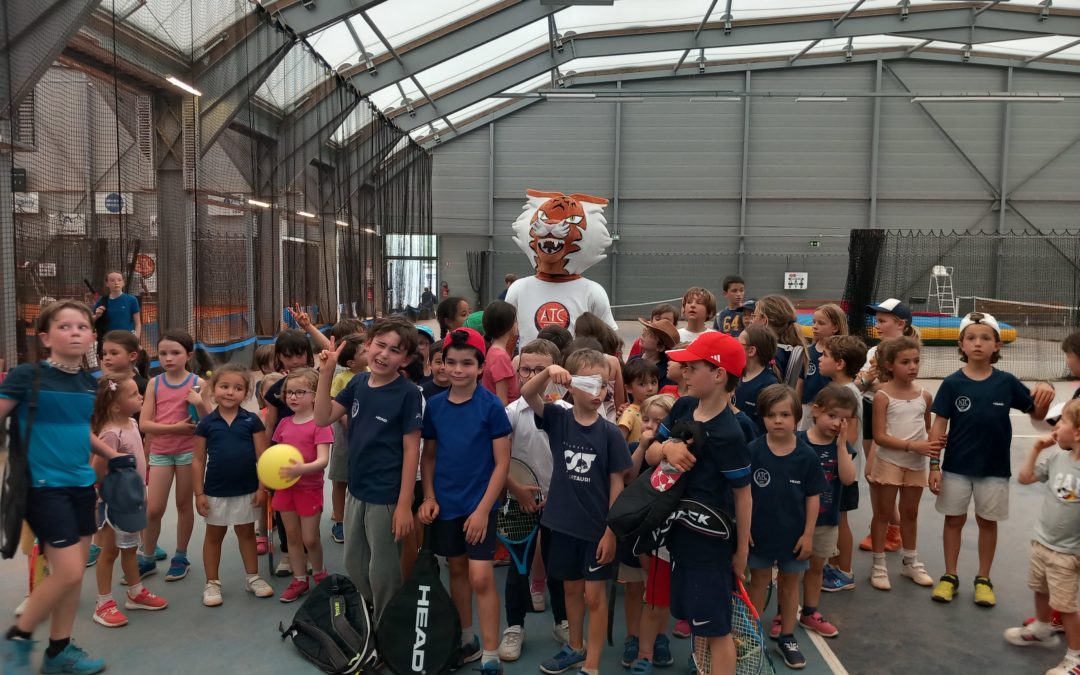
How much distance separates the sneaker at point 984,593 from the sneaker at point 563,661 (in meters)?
2.10

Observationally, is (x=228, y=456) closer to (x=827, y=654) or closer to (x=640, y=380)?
(x=640, y=380)

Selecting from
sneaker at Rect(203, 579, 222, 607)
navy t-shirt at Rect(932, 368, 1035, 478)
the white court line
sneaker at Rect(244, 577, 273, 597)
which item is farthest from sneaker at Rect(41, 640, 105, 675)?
navy t-shirt at Rect(932, 368, 1035, 478)

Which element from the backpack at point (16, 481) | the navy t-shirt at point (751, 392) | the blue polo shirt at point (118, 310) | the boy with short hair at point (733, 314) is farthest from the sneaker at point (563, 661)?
the blue polo shirt at point (118, 310)

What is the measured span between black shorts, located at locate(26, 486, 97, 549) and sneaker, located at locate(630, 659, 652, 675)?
2.23 m

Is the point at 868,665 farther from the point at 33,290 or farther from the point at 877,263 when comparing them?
the point at 877,263

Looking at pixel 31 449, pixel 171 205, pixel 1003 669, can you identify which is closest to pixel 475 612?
pixel 31 449

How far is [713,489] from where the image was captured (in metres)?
2.71

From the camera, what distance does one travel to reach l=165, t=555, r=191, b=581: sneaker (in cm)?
396

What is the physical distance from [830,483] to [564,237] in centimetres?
249

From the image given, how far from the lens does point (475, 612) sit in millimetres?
3738

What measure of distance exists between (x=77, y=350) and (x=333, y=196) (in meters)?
9.23

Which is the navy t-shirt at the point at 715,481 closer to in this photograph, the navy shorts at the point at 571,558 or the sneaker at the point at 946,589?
the navy shorts at the point at 571,558

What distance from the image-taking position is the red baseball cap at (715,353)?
269cm

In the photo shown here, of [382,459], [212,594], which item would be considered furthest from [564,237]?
[212,594]
